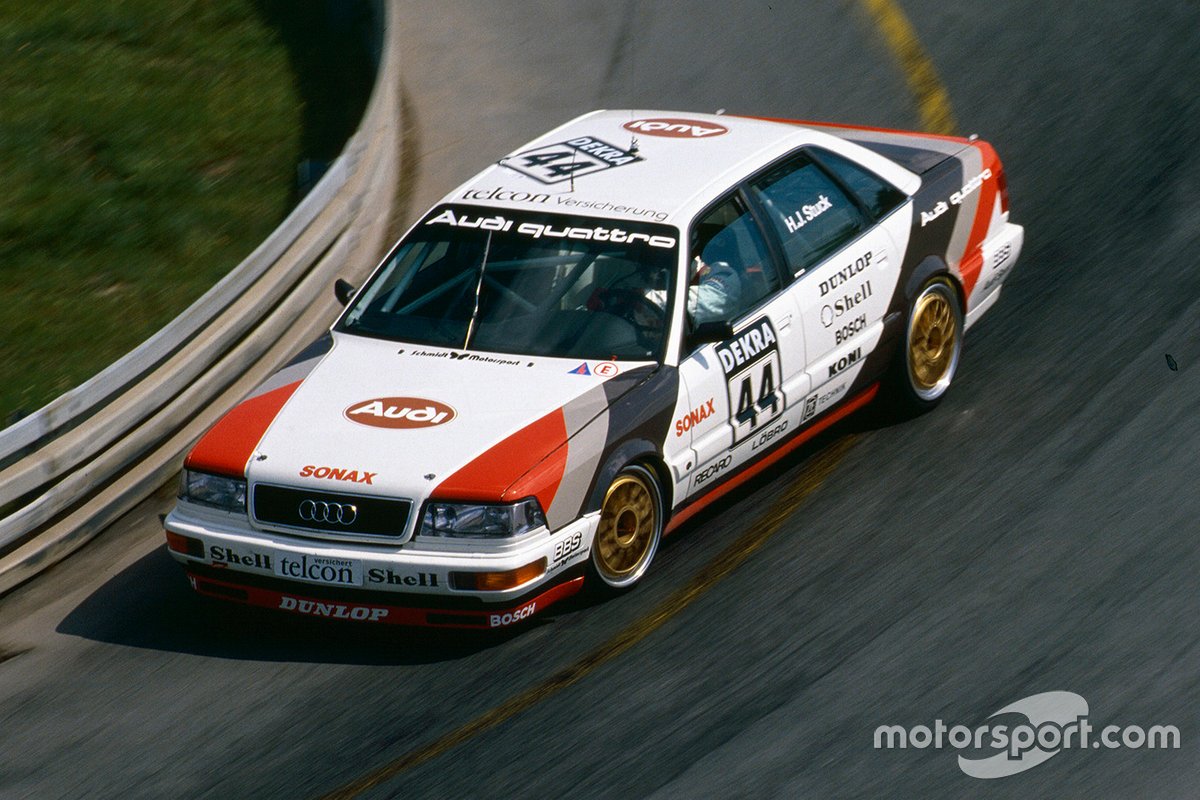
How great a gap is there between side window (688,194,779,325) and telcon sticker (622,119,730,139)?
2.28 feet

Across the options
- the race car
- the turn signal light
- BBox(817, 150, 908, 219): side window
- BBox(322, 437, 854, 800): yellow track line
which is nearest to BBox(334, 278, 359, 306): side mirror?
the race car

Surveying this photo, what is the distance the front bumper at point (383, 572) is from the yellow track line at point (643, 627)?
31 centimetres

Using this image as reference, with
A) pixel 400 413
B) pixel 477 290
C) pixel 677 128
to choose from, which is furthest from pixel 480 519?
pixel 677 128

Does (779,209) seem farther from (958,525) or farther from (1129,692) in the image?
(1129,692)

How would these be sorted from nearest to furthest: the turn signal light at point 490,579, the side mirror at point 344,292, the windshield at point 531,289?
the turn signal light at point 490,579 < the windshield at point 531,289 < the side mirror at point 344,292

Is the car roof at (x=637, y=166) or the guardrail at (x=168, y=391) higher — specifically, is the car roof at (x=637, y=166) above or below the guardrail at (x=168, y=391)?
above

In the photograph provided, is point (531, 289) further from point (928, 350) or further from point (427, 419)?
point (928, 350)

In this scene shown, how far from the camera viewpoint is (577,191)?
790 cm

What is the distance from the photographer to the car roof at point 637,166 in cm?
775

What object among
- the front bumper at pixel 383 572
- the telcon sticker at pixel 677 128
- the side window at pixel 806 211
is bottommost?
the front bumper at pixel 383 572

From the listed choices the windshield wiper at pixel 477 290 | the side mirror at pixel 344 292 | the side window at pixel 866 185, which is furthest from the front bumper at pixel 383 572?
the side window at pixel 866 185

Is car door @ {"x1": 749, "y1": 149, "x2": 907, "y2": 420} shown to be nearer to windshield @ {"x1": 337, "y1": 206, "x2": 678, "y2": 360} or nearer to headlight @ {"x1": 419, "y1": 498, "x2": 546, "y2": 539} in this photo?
windshield @ {"x1": 337, "y1": 206, "x2": 678, "y2": 360}

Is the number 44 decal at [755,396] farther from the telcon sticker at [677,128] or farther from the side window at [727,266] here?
the telcon sticker at [677,128]

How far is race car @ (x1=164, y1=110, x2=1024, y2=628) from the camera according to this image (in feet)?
21.6
